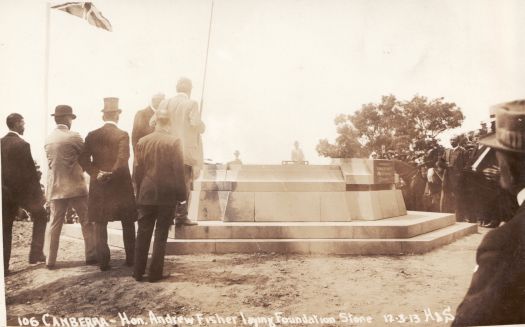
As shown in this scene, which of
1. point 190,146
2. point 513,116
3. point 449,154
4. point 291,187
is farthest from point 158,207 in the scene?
point 449,154

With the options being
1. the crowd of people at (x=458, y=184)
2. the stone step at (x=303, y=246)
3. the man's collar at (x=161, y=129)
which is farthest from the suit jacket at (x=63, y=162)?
the crowd of people at (x=458, y=184)

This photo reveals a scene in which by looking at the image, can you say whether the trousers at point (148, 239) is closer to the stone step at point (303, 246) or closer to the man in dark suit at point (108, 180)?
the man in dark suit at point (108, 180)

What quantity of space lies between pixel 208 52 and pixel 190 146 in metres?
1.09

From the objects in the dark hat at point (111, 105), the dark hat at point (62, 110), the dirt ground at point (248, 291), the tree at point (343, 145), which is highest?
the dark hat at point (111, 105)

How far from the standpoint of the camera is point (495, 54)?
4145 mm

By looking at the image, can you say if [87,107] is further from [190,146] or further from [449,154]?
[449,154]

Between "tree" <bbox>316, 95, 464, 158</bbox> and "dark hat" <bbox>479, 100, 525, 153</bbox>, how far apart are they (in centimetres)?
217

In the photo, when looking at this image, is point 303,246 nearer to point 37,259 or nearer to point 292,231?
point 292,231

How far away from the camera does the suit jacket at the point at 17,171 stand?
3.91 metres

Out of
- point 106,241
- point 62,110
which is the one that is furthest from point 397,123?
point 62,110

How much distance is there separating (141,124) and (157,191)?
100 centimetres

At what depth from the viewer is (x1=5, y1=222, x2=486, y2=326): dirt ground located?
130 inches

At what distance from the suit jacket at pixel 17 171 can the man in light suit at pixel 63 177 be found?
0.59ft

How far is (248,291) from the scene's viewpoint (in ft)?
11.8
